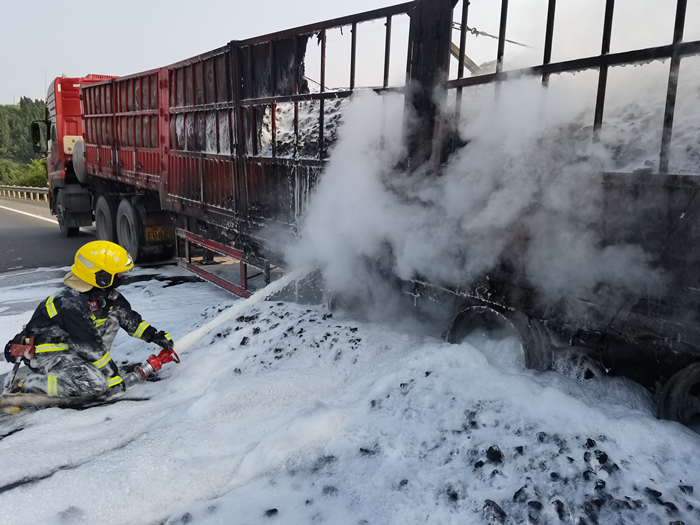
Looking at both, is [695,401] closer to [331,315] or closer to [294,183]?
[331,315]

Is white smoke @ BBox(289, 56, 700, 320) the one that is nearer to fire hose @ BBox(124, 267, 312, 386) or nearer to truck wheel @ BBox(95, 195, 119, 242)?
fire hose @ BBox(124, 267, 312, 386)

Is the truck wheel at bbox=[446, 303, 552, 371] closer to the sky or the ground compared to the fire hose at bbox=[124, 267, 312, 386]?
closer to the sky

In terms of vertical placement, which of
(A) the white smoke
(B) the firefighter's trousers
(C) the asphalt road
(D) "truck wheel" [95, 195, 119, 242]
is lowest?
(C) the asphalt road

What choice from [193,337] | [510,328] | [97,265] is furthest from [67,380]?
[510,328]

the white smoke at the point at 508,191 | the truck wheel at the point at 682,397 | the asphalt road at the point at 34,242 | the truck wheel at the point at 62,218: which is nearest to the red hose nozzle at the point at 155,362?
the white smoke at the point at 508,191

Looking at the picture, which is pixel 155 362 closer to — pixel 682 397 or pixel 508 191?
pixel 508 191

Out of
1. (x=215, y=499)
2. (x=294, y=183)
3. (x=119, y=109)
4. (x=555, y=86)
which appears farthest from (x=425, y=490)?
(x=119, y=109)

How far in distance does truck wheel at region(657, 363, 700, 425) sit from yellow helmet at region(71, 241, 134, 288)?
3.44 m

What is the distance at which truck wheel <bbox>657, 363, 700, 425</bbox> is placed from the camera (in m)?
2.43

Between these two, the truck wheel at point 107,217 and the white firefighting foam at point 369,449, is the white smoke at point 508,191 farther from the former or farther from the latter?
the truck wheel at point 107,217

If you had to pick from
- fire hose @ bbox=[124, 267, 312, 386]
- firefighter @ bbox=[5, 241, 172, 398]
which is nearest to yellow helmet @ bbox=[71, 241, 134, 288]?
firefighter @ bbox=[5, 241, 172, 398]

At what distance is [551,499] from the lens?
2.20m

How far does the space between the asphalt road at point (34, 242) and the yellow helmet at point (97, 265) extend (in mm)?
5990

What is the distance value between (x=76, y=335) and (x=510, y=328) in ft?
9.72
